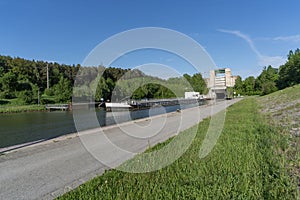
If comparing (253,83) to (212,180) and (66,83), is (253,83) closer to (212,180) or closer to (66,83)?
(66,83)

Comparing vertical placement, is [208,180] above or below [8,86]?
below

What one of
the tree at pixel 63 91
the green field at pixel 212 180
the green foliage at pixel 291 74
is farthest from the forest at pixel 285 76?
the green field at pixel 212 180

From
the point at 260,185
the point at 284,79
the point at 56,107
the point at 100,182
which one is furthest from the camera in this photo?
the point at 284,79

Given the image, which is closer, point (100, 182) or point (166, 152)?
point (100, 182)

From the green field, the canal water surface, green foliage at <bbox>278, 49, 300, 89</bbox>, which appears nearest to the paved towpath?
the green field

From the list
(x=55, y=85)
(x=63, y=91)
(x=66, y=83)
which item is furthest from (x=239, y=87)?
(x=55, y=85)

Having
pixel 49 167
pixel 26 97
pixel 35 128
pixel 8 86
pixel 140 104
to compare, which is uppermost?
pixel 8 86

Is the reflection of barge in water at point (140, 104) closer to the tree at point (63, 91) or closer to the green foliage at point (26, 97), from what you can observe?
the tree at point (63, 91)

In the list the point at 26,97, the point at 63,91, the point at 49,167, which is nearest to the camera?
the point at 49,167

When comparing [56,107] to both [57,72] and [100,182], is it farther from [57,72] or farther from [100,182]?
[100,182]

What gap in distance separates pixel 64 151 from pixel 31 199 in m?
3.17

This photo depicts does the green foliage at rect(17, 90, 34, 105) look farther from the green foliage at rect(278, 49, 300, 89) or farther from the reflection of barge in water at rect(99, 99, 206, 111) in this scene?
the green foliage at rect(278, 49, 300, 89)

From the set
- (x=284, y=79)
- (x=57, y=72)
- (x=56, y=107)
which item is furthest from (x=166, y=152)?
(x=57, y=72)

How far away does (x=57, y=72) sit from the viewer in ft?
243
